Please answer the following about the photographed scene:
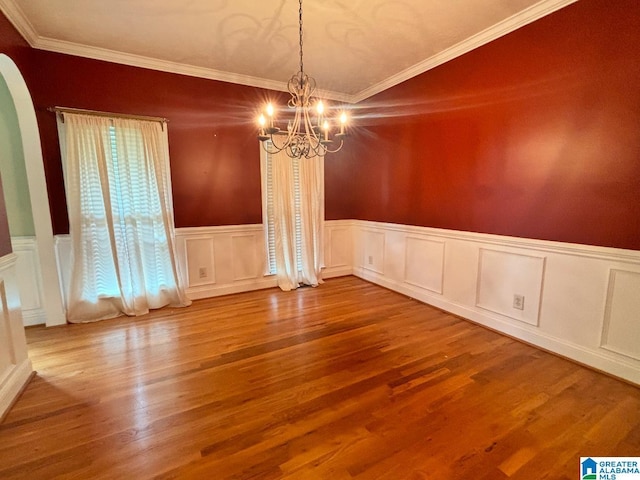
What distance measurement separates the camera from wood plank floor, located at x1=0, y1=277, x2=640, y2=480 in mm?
1516

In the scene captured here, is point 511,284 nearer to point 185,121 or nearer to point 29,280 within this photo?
point 185,121

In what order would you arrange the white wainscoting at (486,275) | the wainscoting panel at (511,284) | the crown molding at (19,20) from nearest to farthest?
the white wainscoting at (486,275) → the crown molding at (19,20) → the wainscoting panel at (511,284)

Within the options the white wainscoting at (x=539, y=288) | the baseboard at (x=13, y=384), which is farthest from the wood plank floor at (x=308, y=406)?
the white wainscoting at (x=539, y=288)

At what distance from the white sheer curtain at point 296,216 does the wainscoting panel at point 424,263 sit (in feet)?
4.45

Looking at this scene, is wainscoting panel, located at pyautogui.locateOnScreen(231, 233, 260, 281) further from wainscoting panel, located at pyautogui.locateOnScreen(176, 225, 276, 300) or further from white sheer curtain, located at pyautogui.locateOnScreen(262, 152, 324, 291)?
white sheer curtain, located at pyautogui.locateOnScreen(262, 152, 324, 291)

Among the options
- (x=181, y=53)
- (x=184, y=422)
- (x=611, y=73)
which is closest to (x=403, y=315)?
(x=184, y=422)

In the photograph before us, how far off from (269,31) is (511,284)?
3.31 meters

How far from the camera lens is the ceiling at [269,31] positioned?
2.44 metres

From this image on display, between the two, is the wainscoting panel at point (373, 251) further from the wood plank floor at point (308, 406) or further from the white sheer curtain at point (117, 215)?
the white sheer curtain at point (117, 215)

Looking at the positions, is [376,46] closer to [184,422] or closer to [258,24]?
[258,24]

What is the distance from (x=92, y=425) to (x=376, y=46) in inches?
153

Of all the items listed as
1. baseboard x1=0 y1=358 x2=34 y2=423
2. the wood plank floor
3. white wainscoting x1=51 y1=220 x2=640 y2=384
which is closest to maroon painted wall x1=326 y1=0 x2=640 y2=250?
white wainscoting x1=51 y1=220 x2=640 y2=384

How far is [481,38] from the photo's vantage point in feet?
9.38

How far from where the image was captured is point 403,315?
3.36 metres
